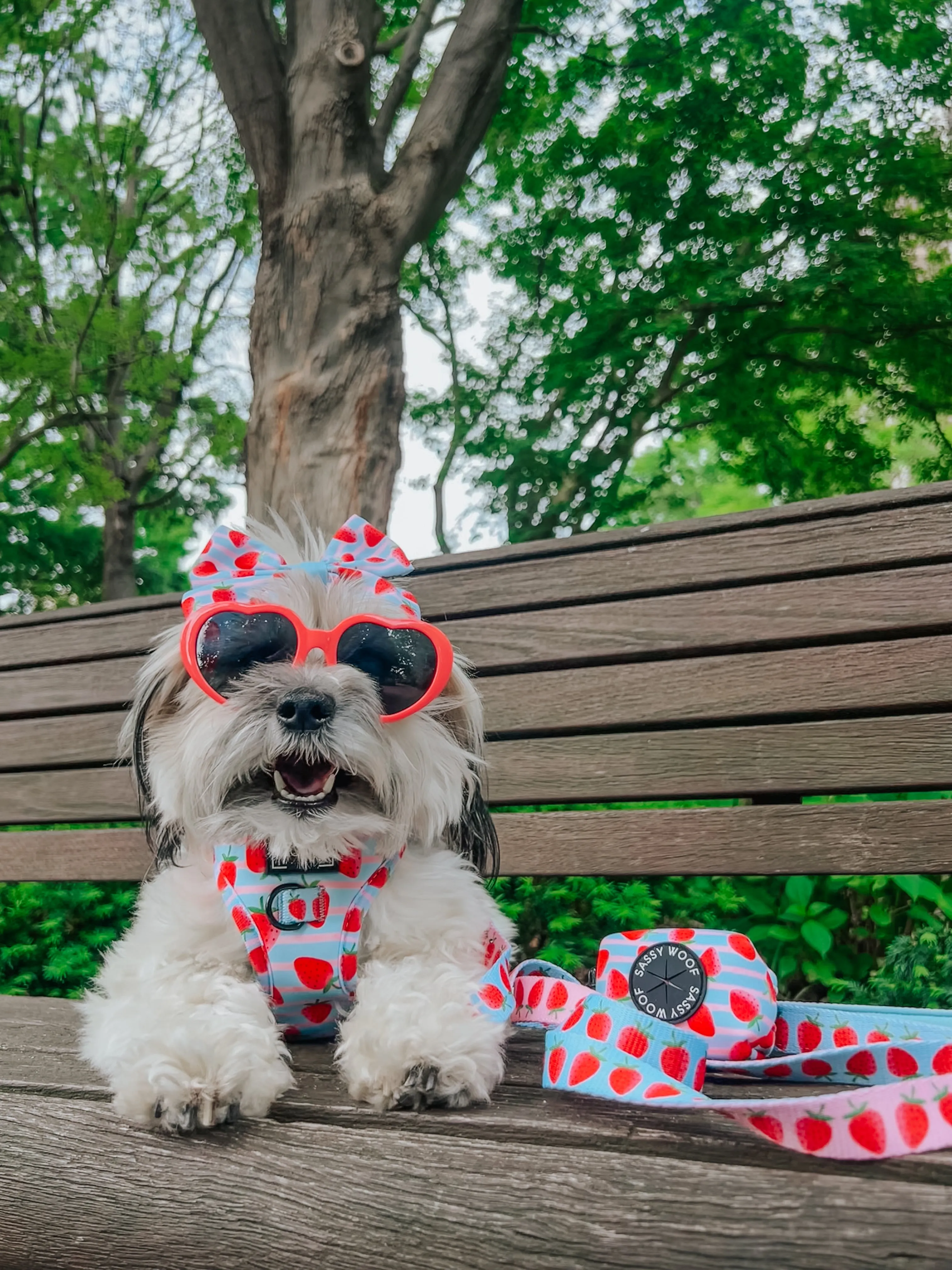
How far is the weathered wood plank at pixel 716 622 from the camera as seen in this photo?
2.22m

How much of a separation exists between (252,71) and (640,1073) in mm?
3845

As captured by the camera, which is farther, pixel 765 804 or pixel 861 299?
pixel 861 299

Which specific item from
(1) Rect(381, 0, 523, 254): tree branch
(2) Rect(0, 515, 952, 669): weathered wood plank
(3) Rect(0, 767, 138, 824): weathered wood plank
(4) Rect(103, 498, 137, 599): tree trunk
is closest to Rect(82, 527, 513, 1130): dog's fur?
(2) Rect(0, 515, 952, 669): weathered wood plank

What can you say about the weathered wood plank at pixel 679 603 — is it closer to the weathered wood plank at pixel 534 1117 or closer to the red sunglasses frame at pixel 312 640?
the red sunglasses frame at pixel 312 640

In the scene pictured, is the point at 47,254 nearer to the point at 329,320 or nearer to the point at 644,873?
the point at 329,320

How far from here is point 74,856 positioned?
2953 millimetres

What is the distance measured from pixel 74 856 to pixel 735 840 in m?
1.94

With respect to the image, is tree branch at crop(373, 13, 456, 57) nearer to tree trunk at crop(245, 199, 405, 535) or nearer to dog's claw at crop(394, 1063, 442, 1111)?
tree trunk at crop(245, 199, 405, 535)

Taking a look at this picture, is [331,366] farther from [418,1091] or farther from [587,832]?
[418,1091]

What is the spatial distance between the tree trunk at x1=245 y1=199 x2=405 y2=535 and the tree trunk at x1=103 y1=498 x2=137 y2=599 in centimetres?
603

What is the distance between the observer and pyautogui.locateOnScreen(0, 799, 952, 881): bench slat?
2.14 m

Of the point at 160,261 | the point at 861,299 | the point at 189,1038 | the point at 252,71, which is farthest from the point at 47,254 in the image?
the point at 189,1038

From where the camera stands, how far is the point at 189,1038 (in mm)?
1271

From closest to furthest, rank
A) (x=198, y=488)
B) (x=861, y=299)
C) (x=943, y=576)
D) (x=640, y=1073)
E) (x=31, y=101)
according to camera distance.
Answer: (x=640, y=1073), (x=943, y=576), (x=861, y=299), (x=31, y=101), (x=198, y=488)
